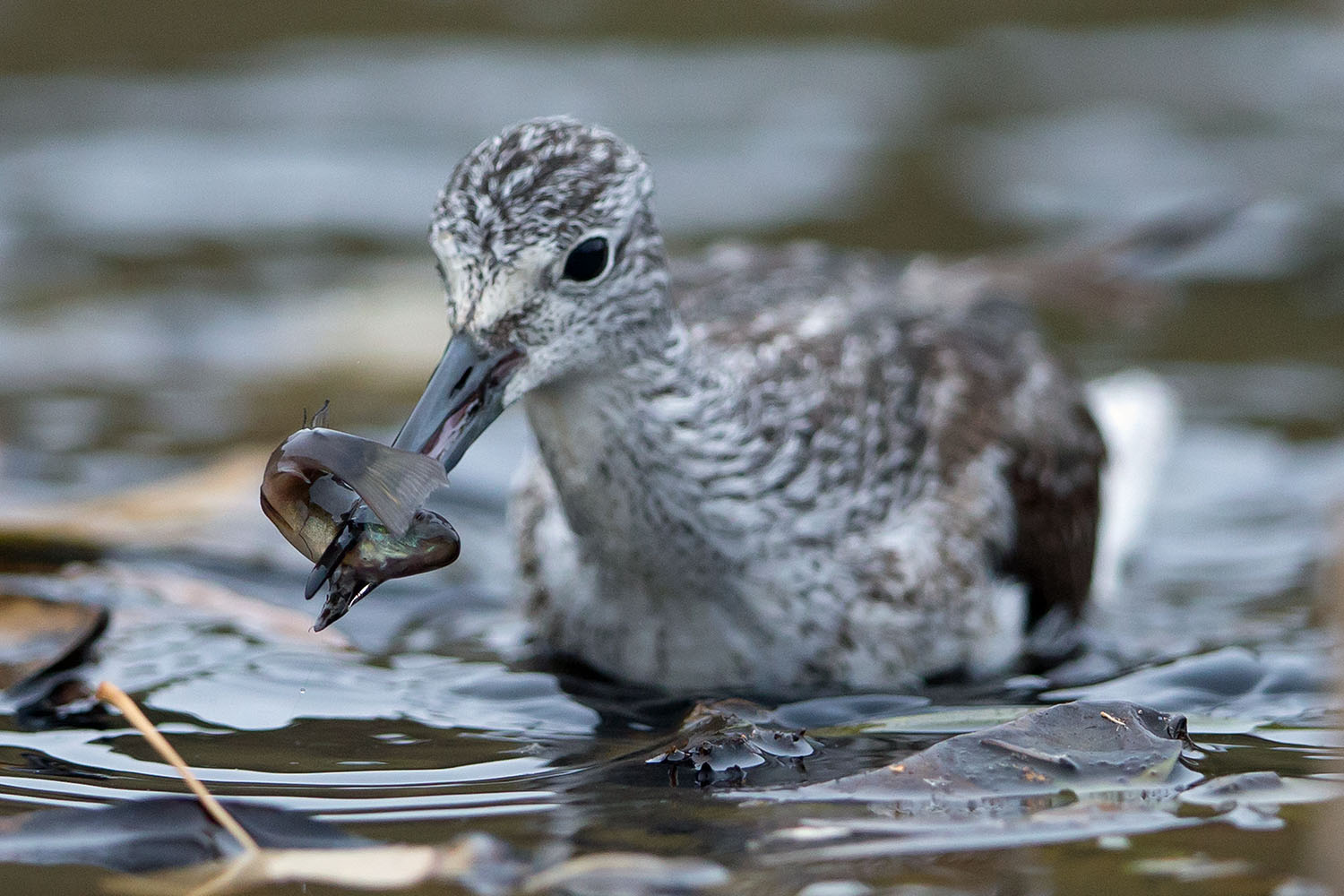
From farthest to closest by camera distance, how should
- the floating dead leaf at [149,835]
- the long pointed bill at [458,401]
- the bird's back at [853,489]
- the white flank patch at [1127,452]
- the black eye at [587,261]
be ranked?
the white flank patch at [1127,452] < the bird's back at [853,489] < the black eye at [587,261] < the long pointed bill at [458,401] < the floating dead leaf at [149,835]

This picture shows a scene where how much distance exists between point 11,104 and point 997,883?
997cm

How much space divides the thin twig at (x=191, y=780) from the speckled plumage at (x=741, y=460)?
46.8 inches

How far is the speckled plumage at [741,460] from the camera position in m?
4.75

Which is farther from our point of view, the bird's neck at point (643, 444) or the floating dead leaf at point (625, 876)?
the bird's neck at point (643, 444)

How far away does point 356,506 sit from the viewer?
13.5ft

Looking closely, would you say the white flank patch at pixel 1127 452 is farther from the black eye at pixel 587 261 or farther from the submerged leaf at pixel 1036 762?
the black eye at pixel 587 261

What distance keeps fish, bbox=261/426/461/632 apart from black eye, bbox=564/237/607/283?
0.85m

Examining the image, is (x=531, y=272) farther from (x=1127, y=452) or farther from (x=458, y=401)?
(x=1127, y=452)

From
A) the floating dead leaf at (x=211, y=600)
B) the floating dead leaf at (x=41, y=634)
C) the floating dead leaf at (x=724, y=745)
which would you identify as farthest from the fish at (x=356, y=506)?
the floating dead leaf at (x=211, y=600)

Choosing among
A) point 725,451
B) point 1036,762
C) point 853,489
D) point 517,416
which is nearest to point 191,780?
point 725,451

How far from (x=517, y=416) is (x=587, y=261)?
11.7 feet

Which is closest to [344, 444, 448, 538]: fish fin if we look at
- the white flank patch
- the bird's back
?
the bird's back

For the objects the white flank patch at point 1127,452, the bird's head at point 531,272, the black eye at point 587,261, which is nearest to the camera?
the bird's head at point 531,272

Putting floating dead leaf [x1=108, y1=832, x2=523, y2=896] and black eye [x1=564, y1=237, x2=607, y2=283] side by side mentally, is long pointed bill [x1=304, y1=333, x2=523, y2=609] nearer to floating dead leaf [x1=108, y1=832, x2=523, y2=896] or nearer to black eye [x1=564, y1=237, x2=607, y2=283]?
black eye [x1=564, y1=237, x2=607, y2=283]
